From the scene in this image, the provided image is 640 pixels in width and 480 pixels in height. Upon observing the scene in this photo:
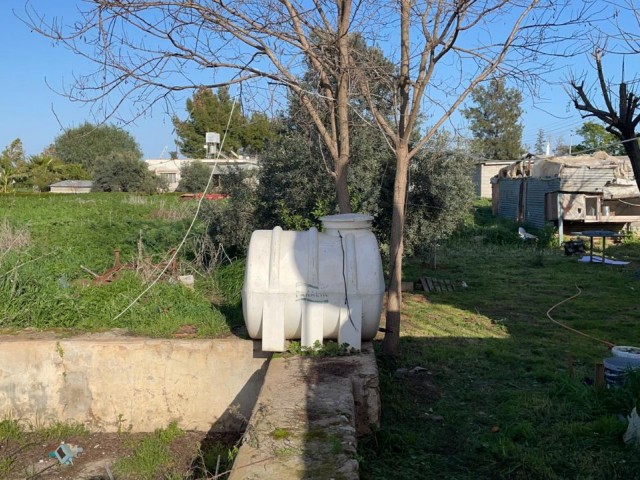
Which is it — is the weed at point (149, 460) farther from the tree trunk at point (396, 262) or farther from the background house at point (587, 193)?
the background house at point (587, 193)

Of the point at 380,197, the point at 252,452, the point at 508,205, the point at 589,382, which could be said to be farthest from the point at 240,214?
the point at 508,205

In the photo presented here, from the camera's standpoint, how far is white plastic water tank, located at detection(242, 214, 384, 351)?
5512mm

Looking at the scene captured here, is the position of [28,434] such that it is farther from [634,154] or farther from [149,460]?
[634,154]

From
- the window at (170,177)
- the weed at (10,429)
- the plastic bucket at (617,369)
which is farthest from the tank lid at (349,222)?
the window at (170,177)

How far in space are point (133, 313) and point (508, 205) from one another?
21.0 meters

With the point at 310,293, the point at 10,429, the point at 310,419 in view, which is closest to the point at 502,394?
the point at 310,293

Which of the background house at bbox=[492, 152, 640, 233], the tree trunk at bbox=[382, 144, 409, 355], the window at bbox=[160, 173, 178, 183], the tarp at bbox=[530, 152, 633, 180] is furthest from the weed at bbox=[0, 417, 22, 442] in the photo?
the window at bbox=[160, 173, 178, 183]

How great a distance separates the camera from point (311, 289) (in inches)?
217

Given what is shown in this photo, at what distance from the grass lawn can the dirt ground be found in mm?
1812

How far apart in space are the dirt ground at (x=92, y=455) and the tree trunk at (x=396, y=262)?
191cm

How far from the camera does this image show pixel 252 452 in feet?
11.9

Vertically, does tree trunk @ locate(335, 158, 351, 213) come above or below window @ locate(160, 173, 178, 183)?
below

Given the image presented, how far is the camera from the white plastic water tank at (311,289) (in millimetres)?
5512

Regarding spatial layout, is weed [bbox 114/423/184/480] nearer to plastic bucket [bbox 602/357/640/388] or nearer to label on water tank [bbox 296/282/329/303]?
label on water tank [bbox 296/282/329/303]
